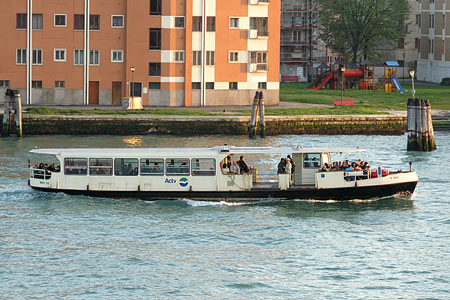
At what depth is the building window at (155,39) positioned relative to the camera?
90.3 m

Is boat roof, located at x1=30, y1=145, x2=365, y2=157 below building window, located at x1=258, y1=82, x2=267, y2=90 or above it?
below

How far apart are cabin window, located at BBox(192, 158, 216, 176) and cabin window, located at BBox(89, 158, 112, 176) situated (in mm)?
4378

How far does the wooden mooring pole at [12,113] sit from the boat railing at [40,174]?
26851 mm

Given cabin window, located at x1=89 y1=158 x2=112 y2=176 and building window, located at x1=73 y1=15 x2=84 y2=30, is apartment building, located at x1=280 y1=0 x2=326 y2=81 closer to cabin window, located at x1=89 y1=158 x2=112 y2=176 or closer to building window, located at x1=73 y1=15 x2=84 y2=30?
building window, located at x1=73 y1=15 x2=84 y2=30

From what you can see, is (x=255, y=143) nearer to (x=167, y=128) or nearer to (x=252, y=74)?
(x=167, y=128)

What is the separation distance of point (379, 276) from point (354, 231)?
677 cm

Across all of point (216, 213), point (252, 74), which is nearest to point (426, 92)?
point (252, 74)

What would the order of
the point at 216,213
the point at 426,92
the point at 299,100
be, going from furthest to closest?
the point at 426,92, the point at 299,100, the point at 216,213

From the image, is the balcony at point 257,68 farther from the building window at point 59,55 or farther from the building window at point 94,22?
the building window at point 59,55

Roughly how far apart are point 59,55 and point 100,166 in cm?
4122

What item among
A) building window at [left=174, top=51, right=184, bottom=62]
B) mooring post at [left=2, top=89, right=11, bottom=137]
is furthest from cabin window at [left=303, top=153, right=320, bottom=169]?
building window at [left=174, top=51, right=184, bottom=62]

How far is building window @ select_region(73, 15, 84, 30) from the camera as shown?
90.4 m

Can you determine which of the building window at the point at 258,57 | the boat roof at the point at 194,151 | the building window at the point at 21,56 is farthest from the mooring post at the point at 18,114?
the boat roof at the point at 194,151

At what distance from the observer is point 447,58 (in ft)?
427
